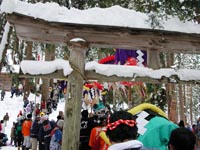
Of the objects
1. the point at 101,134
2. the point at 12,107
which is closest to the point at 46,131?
the point at 101,134

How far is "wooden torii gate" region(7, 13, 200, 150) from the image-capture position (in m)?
4.95

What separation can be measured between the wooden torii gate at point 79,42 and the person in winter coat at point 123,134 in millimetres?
2758

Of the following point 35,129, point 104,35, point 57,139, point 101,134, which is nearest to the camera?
point 101,134

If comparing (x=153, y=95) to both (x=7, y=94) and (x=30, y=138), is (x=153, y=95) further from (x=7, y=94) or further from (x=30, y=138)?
(x=7, y=94)

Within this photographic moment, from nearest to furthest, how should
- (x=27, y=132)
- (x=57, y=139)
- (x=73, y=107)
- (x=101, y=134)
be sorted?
(x=101, y=134), (x=73, y=107), (x=57, y=139), (x=27, y=132)

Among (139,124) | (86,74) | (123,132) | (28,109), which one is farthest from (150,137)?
(28,109)

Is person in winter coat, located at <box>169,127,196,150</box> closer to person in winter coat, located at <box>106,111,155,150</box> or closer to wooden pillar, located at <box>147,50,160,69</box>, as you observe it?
person in winter coat, located at <box>106,111,155,150</box>

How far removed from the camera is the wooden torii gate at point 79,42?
4949mm

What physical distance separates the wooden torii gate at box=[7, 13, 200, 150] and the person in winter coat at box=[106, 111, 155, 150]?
2758 millimetres

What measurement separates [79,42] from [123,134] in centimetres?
302

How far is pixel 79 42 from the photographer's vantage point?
5000mm

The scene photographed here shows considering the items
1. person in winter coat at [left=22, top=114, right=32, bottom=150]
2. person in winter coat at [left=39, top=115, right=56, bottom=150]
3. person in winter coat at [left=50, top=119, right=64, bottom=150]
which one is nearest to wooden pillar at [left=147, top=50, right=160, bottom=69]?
person in winter coat at [left=50, top=119, right=64, bottom=150]

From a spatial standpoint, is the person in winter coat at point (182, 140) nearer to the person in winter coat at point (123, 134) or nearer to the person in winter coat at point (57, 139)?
the person in winter coat at point (123, 134)

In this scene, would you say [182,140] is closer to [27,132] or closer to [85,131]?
[85,131]
